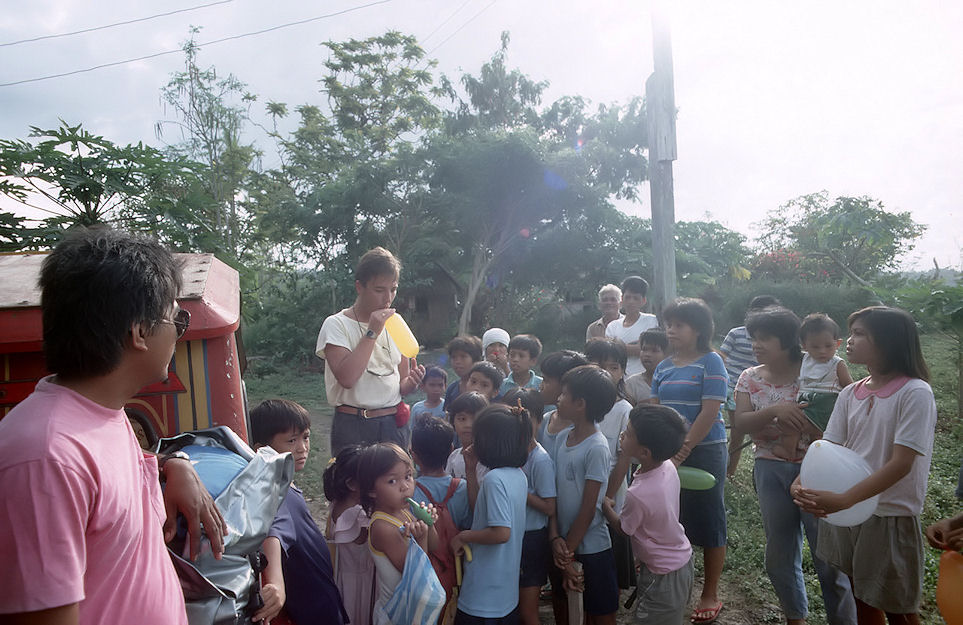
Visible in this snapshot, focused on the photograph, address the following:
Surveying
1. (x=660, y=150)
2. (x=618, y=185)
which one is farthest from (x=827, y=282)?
(x=660, y=150)

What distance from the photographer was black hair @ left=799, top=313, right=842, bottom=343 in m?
2.81

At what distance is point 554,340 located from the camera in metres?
14.4

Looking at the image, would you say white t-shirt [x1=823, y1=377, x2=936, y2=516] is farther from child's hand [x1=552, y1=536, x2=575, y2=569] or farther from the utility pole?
the utility pole

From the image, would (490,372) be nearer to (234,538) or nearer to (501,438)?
(501,438)

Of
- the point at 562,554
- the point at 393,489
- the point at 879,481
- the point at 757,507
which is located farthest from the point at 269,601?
the point at 757,507

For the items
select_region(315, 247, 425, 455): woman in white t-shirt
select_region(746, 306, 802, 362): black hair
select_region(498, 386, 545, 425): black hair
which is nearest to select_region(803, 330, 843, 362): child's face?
select_region(746, 306, 802, 362): black hair

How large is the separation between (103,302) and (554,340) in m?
13.6

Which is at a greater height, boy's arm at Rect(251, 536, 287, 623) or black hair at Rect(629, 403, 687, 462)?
black hair at Rect(629, 403, 687, 462)

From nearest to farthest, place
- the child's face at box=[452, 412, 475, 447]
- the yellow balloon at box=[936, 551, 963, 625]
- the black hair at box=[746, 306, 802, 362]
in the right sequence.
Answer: the yellow balloon at box=[936, 551, 963, 625]
the black hair at box=[746, 306, 802, 362]
the child's face at box=[452, 412, 475, 447]

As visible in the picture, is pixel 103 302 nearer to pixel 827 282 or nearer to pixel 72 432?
pixel 72 432

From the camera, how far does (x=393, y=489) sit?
6.73ft

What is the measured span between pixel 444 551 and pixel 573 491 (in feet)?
1.94

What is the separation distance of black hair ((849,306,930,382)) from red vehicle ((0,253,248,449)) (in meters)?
2.45

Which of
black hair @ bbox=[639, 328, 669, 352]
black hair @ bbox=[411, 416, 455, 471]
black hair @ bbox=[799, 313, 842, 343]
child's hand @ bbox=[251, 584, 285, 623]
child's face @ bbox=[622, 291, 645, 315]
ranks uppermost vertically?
child's face @ bbox=[622, 291, 645, 315]
